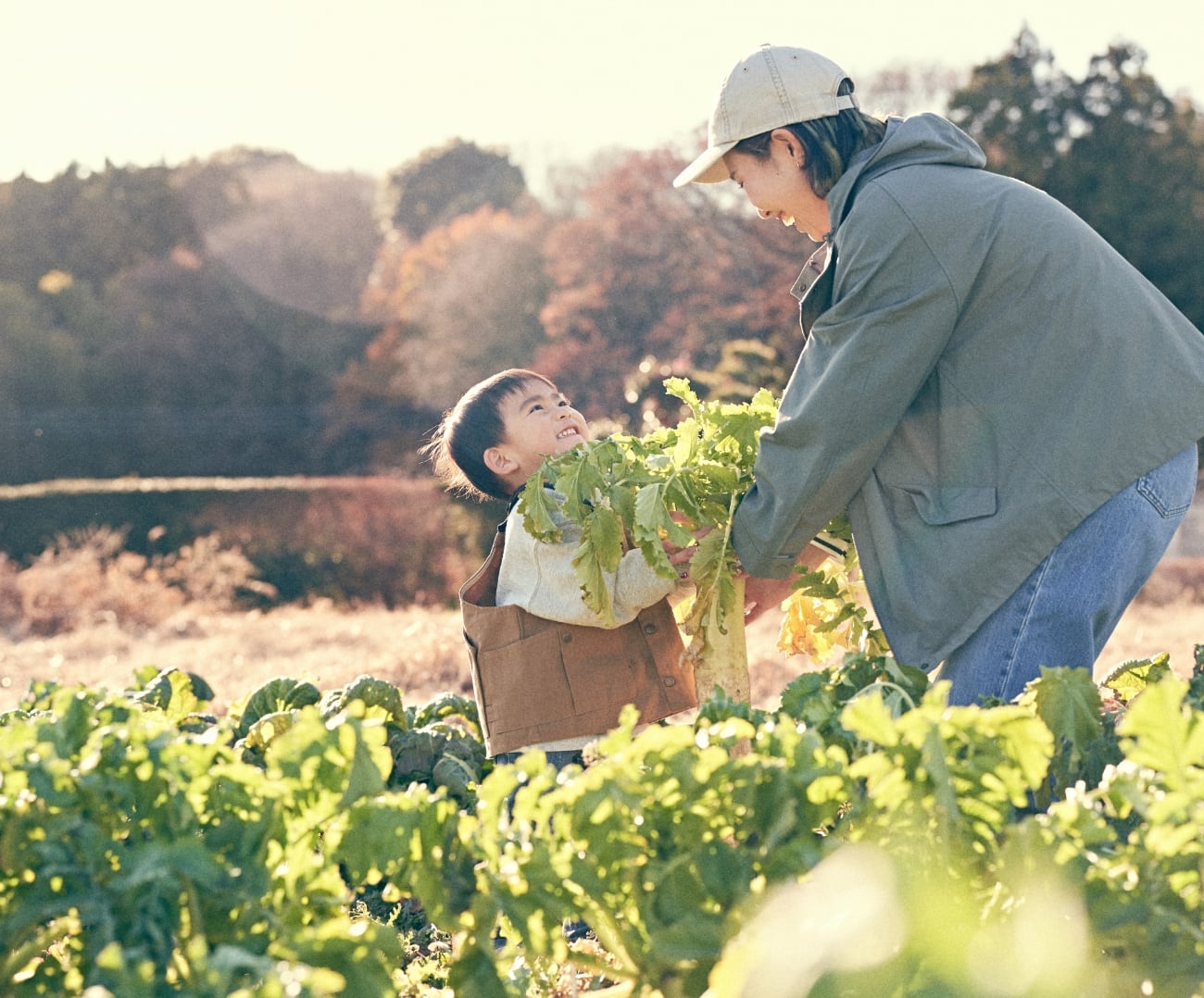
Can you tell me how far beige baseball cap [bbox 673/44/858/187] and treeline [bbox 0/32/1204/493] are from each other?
1046 centimetres

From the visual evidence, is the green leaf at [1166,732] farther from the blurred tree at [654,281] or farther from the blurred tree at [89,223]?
the blurred tree at [89,223]

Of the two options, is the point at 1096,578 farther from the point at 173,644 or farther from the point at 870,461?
the point at 173,644

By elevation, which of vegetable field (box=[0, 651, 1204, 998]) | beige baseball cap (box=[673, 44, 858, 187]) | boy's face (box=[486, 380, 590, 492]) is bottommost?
vegetable field (box=[0, 651, 1204, 998])

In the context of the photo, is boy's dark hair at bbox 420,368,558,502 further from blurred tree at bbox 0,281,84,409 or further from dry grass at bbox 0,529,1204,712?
blurred tree at bbox 0,281,84,409

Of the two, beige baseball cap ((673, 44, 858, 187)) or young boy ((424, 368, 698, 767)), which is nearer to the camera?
beige baseball cap ((673, 44, 858, 187))

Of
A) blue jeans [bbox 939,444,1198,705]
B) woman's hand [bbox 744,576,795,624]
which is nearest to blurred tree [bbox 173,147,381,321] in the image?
woman's hand [bbox 744,576,795,624]

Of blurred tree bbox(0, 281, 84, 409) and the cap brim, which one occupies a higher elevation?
the cap brim

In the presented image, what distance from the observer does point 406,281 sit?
1217 inches

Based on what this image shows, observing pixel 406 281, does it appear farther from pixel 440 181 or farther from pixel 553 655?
pixel 553 655

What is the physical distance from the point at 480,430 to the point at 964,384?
151cm

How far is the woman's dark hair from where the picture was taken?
2.96 meters

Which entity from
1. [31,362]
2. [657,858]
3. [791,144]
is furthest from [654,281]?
[657,858]

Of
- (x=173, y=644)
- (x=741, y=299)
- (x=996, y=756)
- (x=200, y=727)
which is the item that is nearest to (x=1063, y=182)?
(x=741, y=299)

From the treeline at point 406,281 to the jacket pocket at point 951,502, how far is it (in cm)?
1064
